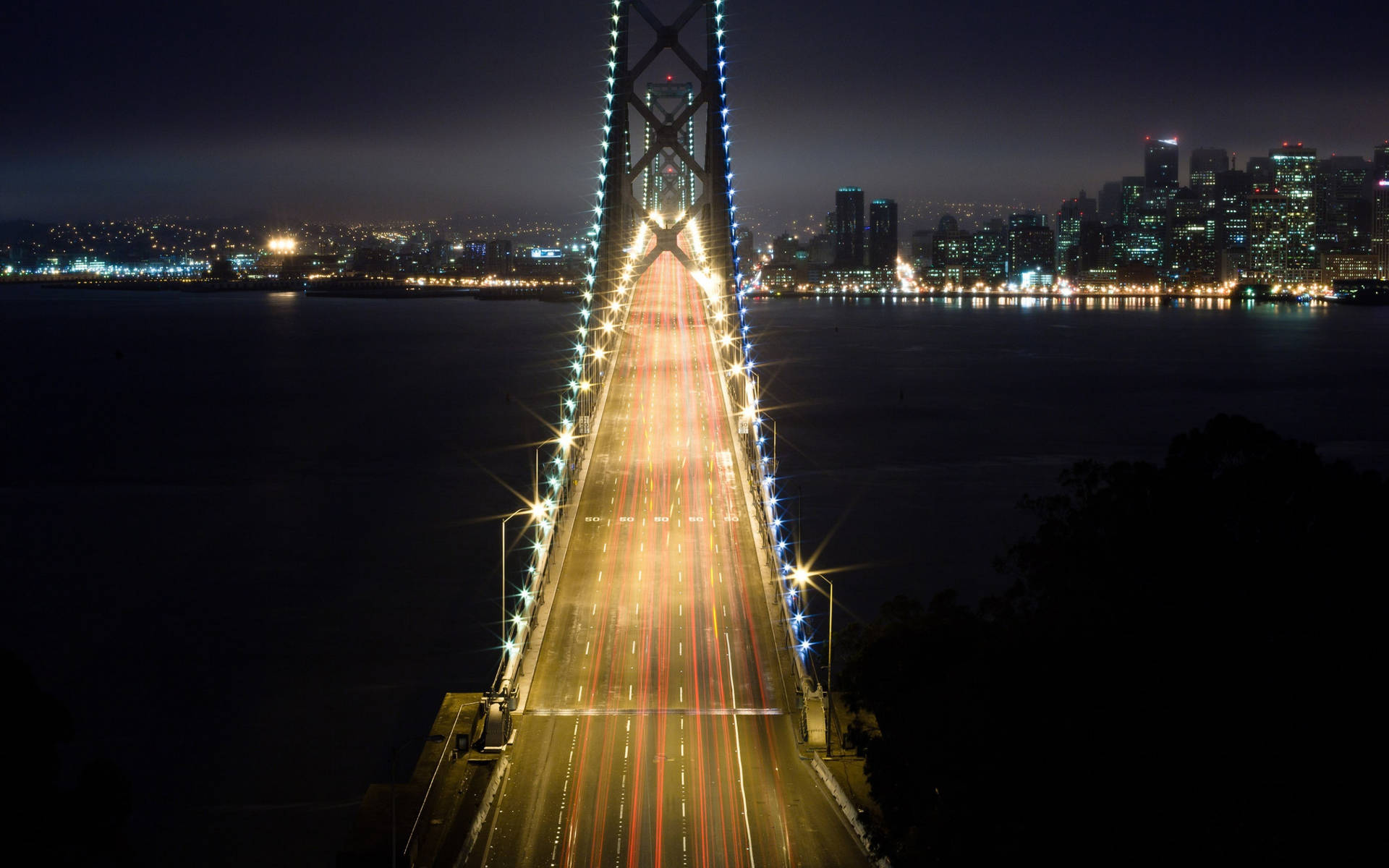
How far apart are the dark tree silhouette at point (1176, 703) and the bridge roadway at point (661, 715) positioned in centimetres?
110

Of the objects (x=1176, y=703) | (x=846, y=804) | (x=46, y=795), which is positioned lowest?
(x=846, y=804)

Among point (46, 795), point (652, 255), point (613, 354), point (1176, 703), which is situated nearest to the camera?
point (1176, 703)

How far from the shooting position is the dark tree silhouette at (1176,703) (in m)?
9.11

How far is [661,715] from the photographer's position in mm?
13773

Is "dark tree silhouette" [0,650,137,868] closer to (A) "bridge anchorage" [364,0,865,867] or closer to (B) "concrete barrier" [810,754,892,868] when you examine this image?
(A) "bridge anchorage" [364,0,865,867]

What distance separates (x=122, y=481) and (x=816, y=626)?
78.5 feet

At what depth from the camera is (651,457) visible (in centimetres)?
2902

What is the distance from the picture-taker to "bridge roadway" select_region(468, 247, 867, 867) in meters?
11.2

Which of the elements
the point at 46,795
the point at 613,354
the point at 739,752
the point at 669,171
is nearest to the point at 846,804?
the point at 739,752

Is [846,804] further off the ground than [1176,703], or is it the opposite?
[1176,703]

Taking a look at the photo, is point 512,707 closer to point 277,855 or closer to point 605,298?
point 277,855

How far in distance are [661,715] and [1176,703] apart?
5.76 m

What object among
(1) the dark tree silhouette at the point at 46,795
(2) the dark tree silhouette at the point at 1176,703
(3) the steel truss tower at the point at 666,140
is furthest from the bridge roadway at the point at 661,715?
(3) the steel truss tower at the point at 666,140

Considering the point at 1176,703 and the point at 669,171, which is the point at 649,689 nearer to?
the point at 1176,703
